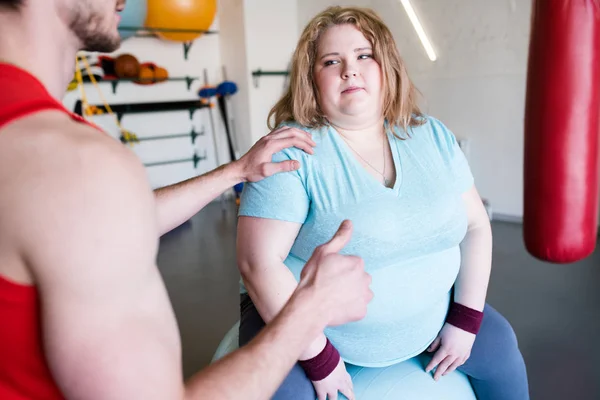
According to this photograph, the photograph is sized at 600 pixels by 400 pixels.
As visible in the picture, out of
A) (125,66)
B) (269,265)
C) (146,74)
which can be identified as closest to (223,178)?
(269,265)

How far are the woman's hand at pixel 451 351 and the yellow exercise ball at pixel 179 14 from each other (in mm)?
3747

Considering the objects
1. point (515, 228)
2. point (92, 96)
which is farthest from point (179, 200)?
point (92, 96)

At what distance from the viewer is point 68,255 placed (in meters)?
0.52

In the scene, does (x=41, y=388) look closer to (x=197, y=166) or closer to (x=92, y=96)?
(x=92, y=96)

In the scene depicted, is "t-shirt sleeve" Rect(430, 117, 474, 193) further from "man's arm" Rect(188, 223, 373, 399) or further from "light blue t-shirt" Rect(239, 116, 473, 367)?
"man's arm" Rect(188, 223, 373, 399)

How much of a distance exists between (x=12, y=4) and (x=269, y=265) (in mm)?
726

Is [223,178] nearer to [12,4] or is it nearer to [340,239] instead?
[340,239]

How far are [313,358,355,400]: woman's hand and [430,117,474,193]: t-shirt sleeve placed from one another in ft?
1.72

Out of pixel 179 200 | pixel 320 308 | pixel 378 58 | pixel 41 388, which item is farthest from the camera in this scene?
pixel 378 58

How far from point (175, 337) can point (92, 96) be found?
15.7 ft

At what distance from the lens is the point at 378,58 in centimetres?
136

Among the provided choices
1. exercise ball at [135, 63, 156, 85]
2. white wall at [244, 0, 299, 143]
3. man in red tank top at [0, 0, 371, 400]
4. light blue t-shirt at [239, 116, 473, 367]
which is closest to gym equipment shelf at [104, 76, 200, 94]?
exercise ball at [135, 63, 156, 85]

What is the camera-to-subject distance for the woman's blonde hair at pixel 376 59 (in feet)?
4.49

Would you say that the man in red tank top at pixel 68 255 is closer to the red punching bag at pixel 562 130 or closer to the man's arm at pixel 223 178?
the man's arm at pixel 223 178
